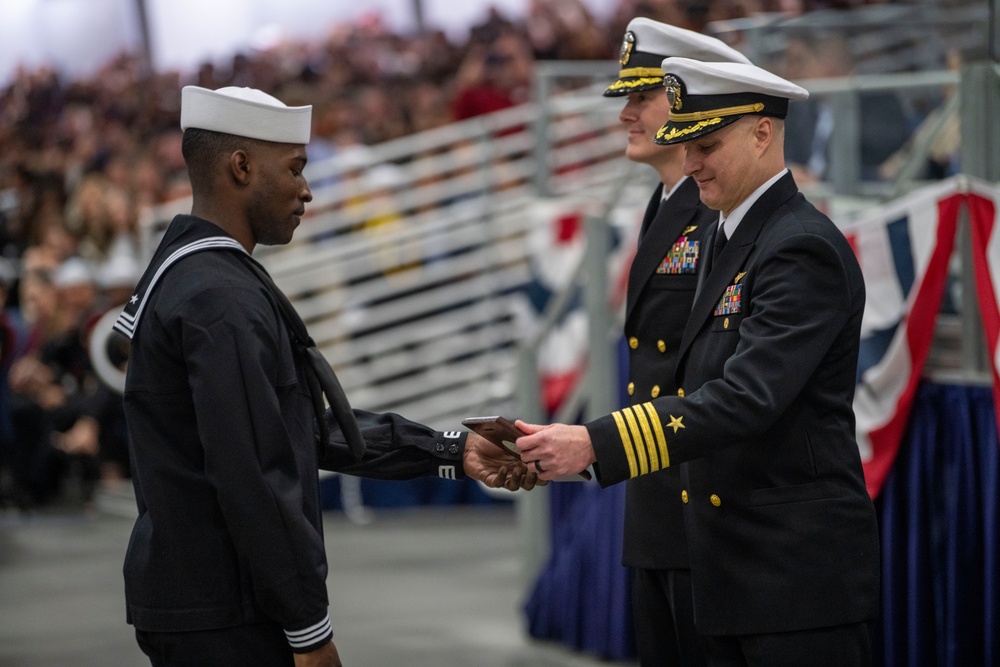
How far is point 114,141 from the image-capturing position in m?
12.1

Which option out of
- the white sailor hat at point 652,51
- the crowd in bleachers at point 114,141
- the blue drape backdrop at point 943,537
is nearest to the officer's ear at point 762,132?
the white sailor hat at point 652,51

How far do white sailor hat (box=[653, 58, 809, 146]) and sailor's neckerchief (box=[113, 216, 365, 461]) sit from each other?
743mm

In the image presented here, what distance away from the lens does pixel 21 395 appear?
8.64 m

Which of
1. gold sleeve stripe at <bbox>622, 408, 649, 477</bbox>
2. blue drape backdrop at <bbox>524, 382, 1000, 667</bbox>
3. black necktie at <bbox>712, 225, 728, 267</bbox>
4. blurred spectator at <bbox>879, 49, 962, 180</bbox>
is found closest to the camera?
gold sleeve stripe at <bbox>622, 408, 649, 477</bbox>

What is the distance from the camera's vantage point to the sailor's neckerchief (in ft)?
7.88

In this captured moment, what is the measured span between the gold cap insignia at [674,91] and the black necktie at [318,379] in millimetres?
778

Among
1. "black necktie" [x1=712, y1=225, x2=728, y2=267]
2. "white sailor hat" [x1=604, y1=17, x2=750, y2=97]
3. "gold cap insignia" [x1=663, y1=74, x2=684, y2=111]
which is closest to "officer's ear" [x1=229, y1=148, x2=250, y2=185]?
"gold cap insignia" [x1=663, y1=74, x2=684, y2=111]

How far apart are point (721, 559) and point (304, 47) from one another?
1220cm

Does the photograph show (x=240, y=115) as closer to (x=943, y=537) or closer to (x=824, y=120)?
(x=943, y=537)

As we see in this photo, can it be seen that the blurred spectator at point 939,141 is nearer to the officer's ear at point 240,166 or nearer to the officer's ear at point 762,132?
the officer's ear at point 762,132

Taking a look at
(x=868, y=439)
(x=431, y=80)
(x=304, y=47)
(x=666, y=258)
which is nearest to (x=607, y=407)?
(x=868, y=439)

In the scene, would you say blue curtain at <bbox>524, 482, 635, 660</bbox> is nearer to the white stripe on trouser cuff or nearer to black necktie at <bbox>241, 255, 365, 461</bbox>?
black necktie at <bbox>241, 255, 365, 461</bbox>

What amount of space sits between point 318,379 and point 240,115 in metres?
0.48

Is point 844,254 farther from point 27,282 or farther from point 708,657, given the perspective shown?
point 27,282
